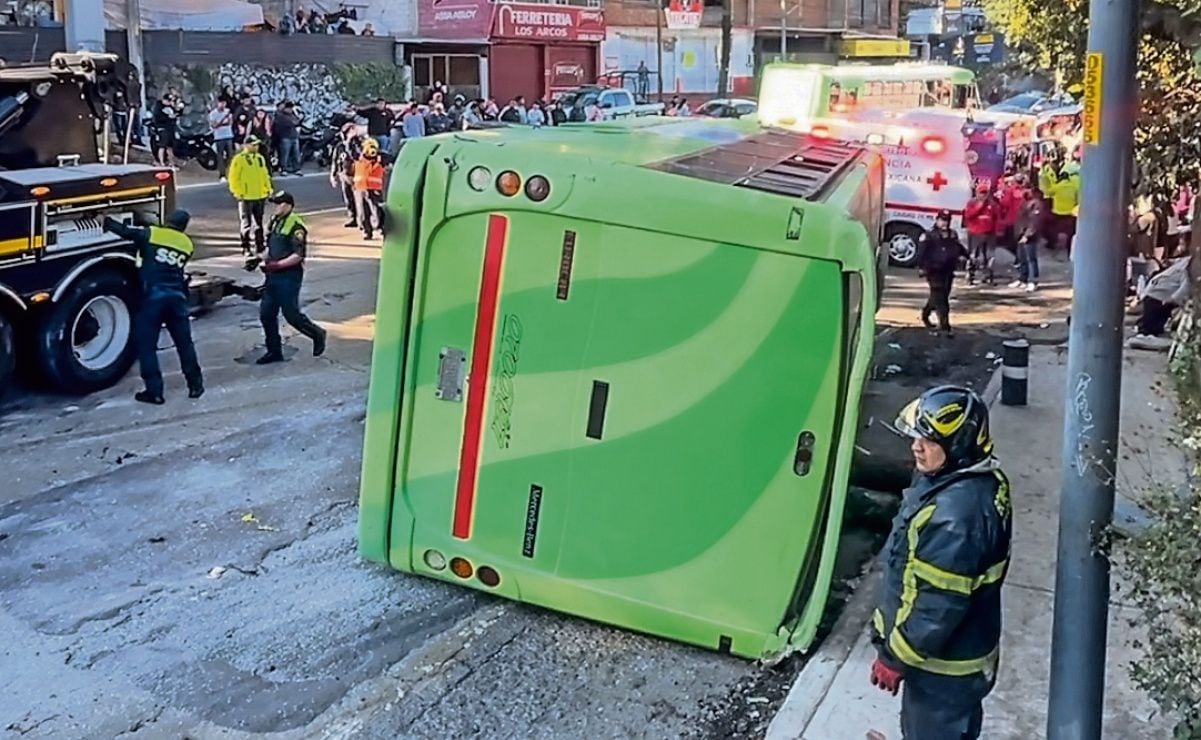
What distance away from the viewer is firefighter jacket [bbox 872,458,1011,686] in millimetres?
3979

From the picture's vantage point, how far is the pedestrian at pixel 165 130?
27250mm

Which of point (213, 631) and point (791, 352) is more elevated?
point (791, 352)

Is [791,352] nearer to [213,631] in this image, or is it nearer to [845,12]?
[213,631]

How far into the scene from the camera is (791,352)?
18.5 feet

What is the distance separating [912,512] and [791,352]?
64.7 inches

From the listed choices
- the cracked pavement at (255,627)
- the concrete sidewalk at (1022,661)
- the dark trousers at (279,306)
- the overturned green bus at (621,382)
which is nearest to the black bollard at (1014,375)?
the concrete sidewalk at (1022,661)

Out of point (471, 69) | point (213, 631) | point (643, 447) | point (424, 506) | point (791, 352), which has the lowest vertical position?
point (213, 631)

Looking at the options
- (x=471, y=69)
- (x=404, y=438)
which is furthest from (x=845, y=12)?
(x=404, y=438)

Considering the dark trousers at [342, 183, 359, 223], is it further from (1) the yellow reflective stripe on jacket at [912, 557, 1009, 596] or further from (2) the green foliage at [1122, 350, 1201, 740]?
(2) the green foliage at [1122, 350, 1201, 740]

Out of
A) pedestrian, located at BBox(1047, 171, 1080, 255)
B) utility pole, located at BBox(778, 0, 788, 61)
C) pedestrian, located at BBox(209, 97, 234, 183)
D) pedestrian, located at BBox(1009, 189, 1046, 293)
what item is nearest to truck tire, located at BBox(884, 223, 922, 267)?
pedestrian, located at BBox(1009, 189, 1046, 293)

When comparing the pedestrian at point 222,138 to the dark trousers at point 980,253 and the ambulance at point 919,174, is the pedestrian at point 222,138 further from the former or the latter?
the dark trousers at point 980,253

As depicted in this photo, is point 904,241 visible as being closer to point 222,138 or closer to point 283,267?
point 283,267

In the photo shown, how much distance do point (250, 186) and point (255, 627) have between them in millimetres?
11334

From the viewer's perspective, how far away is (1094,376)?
3.99m
